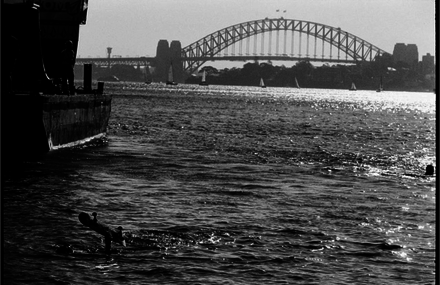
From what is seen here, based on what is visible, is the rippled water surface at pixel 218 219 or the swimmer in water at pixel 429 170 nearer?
the rippled water surface at pixel 218 219

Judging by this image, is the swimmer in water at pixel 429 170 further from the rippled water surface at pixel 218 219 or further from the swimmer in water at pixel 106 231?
the swimmer in water at pixel 106 231

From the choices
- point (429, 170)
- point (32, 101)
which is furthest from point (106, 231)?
point (429, 170)

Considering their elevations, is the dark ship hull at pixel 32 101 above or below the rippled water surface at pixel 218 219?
above

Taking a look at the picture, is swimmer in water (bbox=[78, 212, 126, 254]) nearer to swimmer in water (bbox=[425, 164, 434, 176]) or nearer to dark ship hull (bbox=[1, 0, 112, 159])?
dark ship hull (bbox=[1, 0, 112, 159])

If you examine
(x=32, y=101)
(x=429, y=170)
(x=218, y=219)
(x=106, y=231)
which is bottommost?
(x=218, y=219)

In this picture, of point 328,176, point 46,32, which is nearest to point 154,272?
point 328,176

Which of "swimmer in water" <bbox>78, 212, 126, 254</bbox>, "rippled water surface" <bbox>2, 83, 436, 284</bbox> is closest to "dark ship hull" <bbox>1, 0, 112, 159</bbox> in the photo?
"rippled water surface" <bbox>2, 83, 436, 284</bbox>

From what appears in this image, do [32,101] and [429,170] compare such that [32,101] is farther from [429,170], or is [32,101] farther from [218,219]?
[429,170]

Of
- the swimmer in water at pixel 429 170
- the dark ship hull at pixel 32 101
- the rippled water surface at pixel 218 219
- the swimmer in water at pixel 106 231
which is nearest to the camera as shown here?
the rippled water surface at pixel 218 219

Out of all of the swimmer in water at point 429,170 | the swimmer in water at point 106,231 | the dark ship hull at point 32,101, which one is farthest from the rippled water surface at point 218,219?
the dark ship hull at point 32,101

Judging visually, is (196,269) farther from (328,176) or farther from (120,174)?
(328,176)

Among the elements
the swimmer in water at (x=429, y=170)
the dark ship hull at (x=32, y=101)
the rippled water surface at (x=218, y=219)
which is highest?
the dark ship hull at (x=32, y=101)
